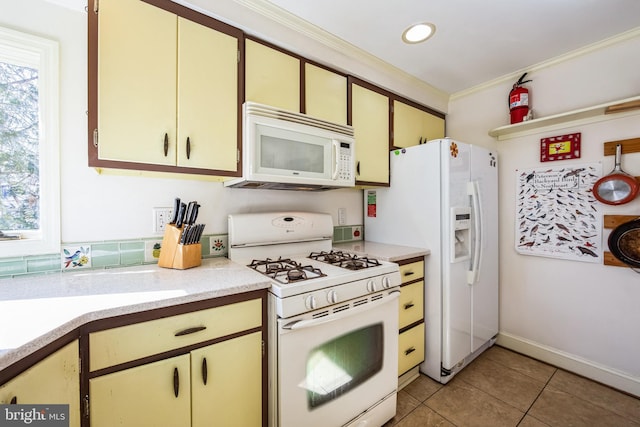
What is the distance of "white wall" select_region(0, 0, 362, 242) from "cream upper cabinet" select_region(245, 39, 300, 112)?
0.70 metres

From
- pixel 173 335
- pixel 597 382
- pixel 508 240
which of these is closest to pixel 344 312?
pixel 173 335

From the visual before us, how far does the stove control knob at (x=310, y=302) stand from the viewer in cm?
120

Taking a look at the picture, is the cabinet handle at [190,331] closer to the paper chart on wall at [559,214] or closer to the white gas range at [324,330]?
the white gas range at [324,330]

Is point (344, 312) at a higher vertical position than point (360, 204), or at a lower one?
lower

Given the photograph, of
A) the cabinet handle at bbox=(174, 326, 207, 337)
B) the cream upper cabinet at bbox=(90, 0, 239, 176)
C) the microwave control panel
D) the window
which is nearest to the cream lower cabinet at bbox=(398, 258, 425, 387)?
the microwave control panel

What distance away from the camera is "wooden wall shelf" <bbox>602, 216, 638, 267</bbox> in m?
1.79

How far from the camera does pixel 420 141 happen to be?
2.54 metres

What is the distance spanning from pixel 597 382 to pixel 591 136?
177 cm

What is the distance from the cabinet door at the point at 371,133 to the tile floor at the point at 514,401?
1.56m

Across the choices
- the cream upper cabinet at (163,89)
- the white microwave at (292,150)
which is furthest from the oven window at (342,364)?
the cream upper cabinet at (163,89)

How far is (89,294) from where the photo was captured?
1.01 m

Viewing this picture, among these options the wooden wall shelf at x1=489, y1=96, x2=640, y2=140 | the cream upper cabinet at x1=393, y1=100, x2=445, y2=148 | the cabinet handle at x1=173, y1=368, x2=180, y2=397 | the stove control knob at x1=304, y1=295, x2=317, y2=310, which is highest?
the cream upper cabinet at x1=393, y1=100, x2=445, y2=148

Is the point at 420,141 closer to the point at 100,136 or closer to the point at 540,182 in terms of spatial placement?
the point at 540,182

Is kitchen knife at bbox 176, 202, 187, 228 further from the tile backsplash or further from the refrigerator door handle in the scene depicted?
the refrigerator door handle
